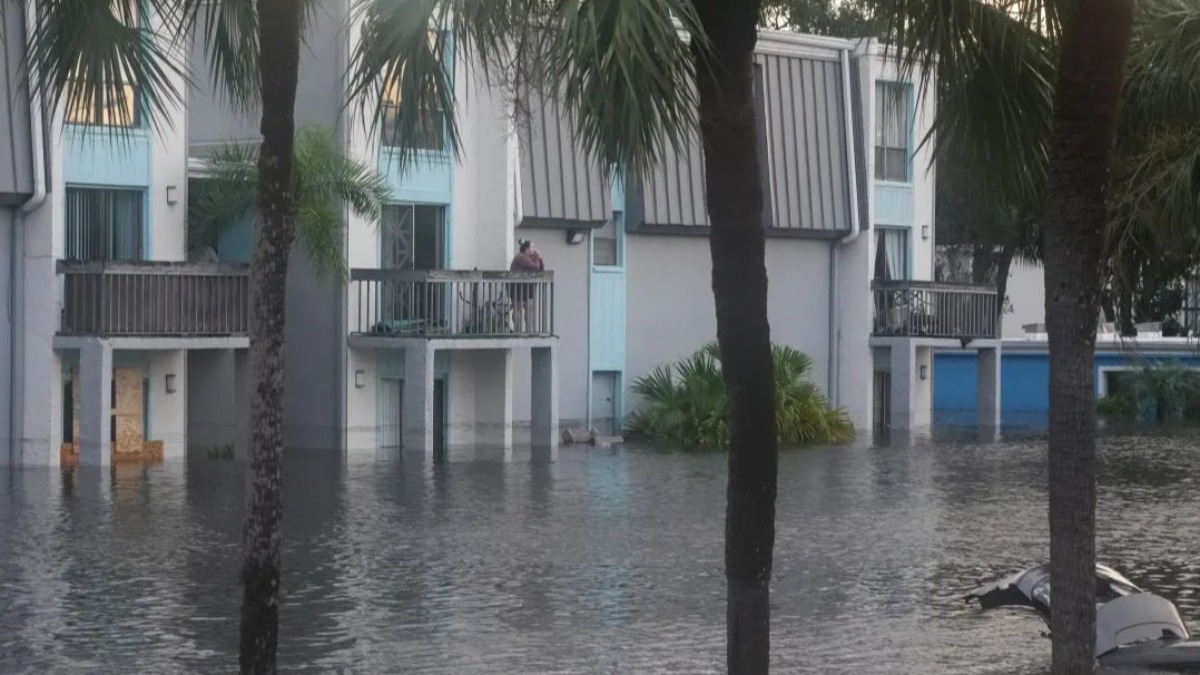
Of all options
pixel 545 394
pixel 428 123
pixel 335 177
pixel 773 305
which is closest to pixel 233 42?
pixel 428 123

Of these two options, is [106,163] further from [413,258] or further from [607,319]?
[607,319]

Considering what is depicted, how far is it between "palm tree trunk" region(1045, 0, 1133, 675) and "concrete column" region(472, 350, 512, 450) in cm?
2787

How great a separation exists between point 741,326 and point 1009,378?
4844 centimetres

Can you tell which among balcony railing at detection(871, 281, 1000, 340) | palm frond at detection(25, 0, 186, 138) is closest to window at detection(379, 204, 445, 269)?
balcony railing at detection(871, 281, 1000, 340)

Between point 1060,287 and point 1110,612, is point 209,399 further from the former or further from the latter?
point 1060,287

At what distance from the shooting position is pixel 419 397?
115ft

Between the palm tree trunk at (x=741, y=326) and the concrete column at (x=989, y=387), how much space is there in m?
38.1

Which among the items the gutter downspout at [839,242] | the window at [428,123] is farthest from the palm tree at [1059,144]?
the gutter downspout at [839,242]

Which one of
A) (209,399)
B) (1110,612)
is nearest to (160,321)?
(209,399)

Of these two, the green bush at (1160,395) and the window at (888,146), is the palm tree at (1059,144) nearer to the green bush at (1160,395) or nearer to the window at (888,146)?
the window at (888,146)

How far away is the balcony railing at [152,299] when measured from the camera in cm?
3102

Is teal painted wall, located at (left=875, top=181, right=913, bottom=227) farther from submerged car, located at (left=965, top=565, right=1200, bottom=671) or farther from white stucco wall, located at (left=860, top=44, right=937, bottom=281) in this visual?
submerged car, located at (left=965, top=565, right=1200, bottom=671)

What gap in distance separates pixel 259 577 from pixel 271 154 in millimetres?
2123

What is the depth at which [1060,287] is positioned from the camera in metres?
9.38
